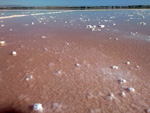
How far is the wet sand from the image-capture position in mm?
2074

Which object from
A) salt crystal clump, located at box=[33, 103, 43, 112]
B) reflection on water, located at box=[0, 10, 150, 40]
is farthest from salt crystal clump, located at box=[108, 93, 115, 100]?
reflection on water, located at box=[0, 10, 150, 40]

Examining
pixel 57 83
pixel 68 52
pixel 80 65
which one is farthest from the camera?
pixel 68 52

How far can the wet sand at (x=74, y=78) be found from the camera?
207 centimetres

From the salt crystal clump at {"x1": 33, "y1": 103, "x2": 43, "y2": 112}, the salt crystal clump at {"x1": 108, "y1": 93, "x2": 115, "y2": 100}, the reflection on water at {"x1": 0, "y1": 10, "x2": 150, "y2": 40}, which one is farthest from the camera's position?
the reflection on water at {"x1": 0, "y1": 10, "x2": 150, "y2": 40}

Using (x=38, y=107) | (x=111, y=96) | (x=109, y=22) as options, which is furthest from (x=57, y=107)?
(x=109, y=22)

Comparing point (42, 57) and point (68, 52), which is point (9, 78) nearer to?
point (42, 57)

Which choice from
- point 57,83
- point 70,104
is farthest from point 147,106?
point 57,83

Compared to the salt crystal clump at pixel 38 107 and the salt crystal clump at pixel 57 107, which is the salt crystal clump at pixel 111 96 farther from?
the salt crystal clump at pixel 38 107

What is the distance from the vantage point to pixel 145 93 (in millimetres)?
2330

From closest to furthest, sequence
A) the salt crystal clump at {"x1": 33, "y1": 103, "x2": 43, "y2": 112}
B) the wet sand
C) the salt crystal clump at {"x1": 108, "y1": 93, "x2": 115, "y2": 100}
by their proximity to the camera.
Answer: the salt crystal clump at {"x1": 33, "y1": 103, "x2": 43, "y2": 112} → the wet sand → the salt crystal clump at {"x1": 108, "y1": 93, "x2": 115, "y2": 100}

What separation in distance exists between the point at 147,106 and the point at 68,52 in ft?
8.70

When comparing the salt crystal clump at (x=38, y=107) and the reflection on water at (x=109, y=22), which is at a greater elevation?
the reflection on water at (x=109, y=22)

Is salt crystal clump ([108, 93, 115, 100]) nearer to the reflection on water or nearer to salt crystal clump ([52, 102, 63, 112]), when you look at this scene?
salt crystal clump ([52, 102, 63, 112])

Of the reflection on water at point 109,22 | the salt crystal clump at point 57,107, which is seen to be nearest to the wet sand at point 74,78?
the salt crystal clump at point 57,107
